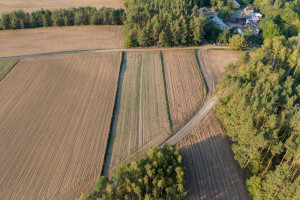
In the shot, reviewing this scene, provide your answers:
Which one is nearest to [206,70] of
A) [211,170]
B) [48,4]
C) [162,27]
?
[162,27]

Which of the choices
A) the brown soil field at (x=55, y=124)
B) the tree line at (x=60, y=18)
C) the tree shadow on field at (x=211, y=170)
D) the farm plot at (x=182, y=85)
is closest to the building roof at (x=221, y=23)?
the farm plot at (x=182, y=85)

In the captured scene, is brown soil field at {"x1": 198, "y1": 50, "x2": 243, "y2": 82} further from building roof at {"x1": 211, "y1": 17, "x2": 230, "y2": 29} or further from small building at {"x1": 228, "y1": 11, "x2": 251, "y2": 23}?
small building at {"x1": 228, "y1": 11, "x2": 251, "y2": 23}

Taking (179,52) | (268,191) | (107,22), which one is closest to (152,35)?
(179,52)

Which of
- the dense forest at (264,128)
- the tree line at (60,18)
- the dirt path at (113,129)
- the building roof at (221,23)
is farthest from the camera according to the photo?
the building roof at (221,23)

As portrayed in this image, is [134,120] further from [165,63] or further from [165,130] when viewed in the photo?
[165,63]

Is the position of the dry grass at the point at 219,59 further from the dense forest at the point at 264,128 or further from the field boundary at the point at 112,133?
the field boundary at the point at 112,133

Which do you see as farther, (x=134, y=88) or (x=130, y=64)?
(x=130, y=64)
